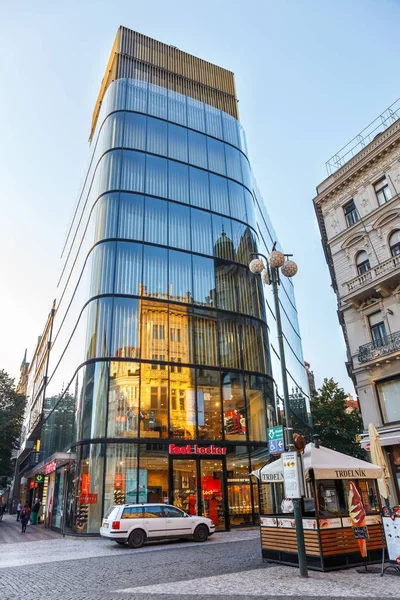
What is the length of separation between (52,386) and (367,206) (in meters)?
28.7

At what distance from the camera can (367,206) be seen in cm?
2608

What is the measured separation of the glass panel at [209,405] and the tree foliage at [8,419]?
805 inches

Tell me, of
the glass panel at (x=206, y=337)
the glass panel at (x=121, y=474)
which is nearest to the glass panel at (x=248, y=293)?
the glass panel at (x=206, y=337)

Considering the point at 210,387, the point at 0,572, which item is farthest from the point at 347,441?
the point at 0,572

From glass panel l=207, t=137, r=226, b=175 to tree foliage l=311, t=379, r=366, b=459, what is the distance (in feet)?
83.0

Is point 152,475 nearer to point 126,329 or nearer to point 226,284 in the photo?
point 126,329

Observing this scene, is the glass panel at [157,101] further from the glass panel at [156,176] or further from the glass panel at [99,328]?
the glass panel at [99,328]

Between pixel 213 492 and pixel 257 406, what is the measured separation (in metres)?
5.64

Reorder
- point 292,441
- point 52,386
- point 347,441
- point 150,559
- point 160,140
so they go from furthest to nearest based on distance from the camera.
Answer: point 347,441, point 52,386, point 160,140, point 150,559, point 292,441

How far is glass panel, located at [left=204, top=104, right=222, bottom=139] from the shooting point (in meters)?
33.2

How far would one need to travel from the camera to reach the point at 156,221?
2703cm

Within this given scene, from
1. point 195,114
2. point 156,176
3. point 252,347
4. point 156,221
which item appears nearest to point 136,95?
point 195,114

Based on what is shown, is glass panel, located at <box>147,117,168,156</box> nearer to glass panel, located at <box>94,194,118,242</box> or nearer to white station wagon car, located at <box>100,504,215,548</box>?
glass panel, located at <box>94,194,118,242</box>

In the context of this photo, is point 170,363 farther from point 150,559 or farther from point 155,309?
point 150,559
